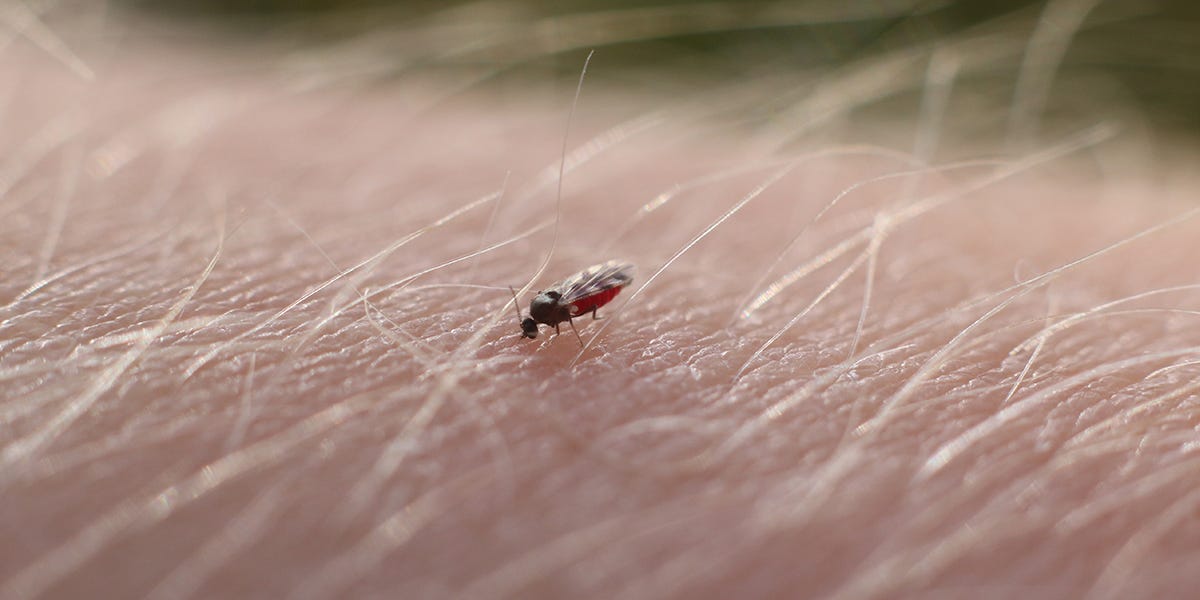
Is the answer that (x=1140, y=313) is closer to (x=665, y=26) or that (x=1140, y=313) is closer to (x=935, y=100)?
(x=935, y=100)

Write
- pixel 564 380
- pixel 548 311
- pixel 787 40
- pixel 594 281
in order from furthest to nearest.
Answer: pixel 787 40
pixel 594 281
pixel 548 311
pixel 564 380

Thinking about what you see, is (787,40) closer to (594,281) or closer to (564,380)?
(594,281)

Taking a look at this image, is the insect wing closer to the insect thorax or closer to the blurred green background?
the insect thorax

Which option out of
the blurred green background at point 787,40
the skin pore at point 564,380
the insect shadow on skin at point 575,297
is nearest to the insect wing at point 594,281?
the insect shadow on skin at point 575,297

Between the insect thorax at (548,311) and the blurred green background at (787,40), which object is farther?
the blurred green background at (787,40)

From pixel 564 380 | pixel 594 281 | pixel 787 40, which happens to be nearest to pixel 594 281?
pixel 594 281

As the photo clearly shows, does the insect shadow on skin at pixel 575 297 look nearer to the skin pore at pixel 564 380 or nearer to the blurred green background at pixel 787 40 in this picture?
the skin pore at pixel 564 380

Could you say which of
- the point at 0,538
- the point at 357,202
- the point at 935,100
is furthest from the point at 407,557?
the point at 935,100
